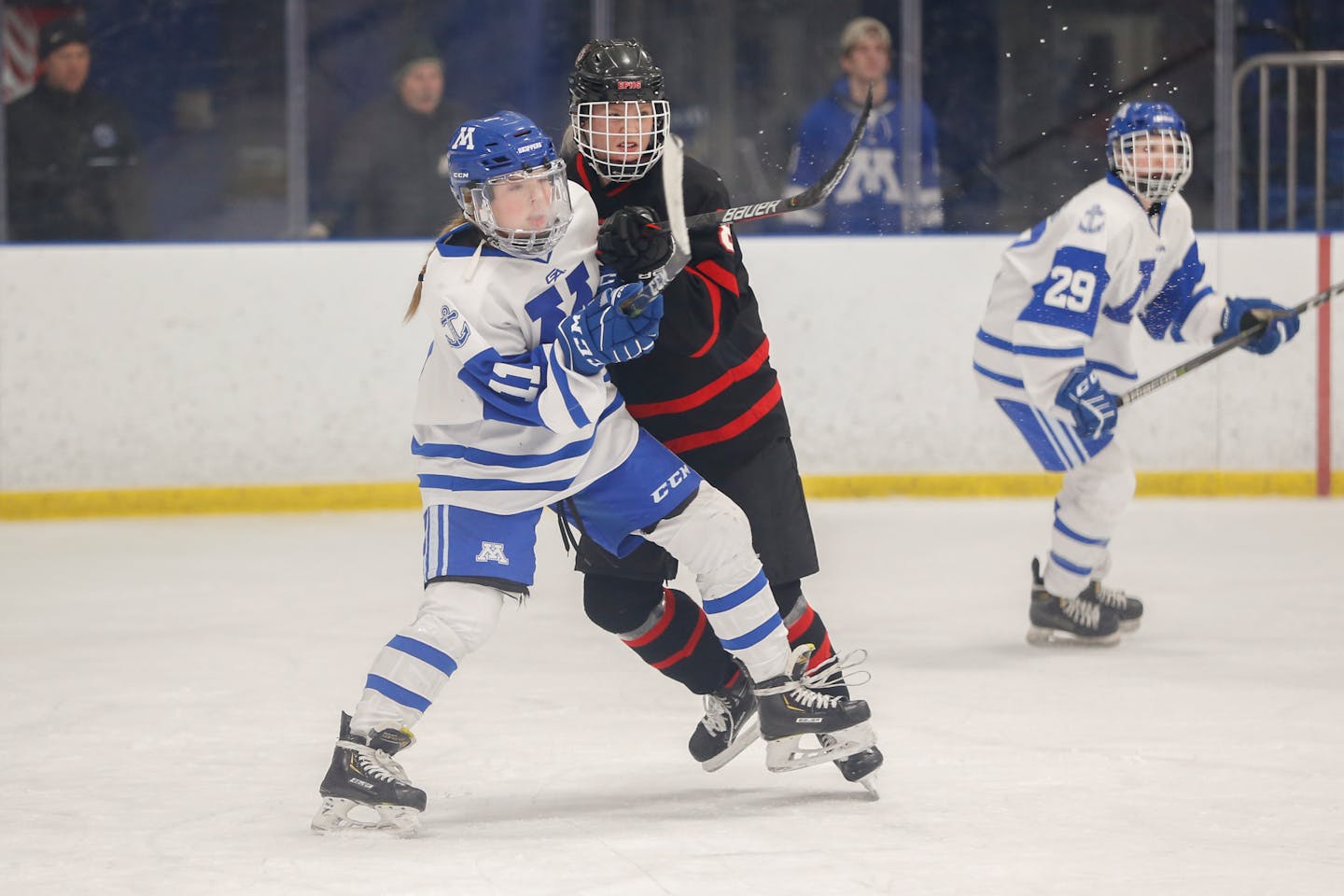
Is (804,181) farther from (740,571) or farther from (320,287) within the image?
(740,571)

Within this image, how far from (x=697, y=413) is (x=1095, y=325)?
1.45 meters

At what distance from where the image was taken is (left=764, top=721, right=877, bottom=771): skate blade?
285 centimetres

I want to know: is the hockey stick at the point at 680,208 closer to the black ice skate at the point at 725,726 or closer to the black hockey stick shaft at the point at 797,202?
the black hockey stick shaft at the point at 797,202

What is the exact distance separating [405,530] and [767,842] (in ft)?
11.0

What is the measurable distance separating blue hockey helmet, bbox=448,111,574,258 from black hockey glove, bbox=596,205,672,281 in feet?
0.26

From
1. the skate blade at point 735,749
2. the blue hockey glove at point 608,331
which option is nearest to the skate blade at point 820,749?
the skate blade at point 735,749

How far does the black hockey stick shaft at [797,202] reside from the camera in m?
2.48

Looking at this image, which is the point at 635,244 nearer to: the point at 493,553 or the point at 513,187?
the point at 513,187

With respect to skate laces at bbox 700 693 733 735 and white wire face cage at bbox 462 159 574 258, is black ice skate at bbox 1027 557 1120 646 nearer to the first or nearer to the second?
skate laces at bbox 700 693 733 735

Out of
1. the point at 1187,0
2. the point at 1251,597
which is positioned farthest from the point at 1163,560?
the point at 1187,0

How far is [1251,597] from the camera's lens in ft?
15.3

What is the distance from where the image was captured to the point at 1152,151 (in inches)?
160

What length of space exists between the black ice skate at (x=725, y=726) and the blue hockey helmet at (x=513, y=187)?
81 cm

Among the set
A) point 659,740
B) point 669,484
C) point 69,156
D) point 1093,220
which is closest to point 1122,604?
point 1093,220
